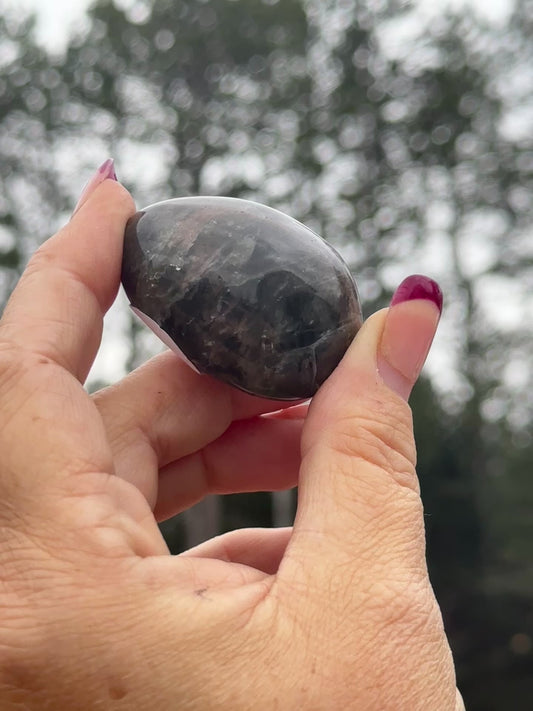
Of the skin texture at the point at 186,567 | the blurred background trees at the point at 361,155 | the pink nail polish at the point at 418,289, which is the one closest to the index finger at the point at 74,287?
the skin texture at the point at 186,567

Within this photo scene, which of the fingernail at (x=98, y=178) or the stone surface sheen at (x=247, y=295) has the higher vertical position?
the fingernail at (x=98, y=178)

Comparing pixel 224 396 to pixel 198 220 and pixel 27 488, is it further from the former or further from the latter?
pixel 27 488

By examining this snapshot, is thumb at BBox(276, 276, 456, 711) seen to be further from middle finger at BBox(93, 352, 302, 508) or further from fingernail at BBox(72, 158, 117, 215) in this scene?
fingernail at BBox(72, 158, 117, 215)

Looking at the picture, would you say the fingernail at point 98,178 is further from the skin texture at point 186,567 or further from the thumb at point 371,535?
the thumb at point 371,535

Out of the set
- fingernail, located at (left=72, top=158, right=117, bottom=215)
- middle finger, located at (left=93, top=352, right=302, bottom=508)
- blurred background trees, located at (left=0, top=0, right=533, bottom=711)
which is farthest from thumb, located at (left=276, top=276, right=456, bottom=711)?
blurred background trees, located at (left=0, top=0, right=533, bottom=711)

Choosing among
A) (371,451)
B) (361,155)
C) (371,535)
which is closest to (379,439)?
(371,451)

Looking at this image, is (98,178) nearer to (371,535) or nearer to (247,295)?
(247,295)

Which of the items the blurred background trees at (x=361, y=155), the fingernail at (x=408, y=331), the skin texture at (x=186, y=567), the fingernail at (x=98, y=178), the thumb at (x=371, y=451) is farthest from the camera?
the blurred background trees at (x=361, y=155)
